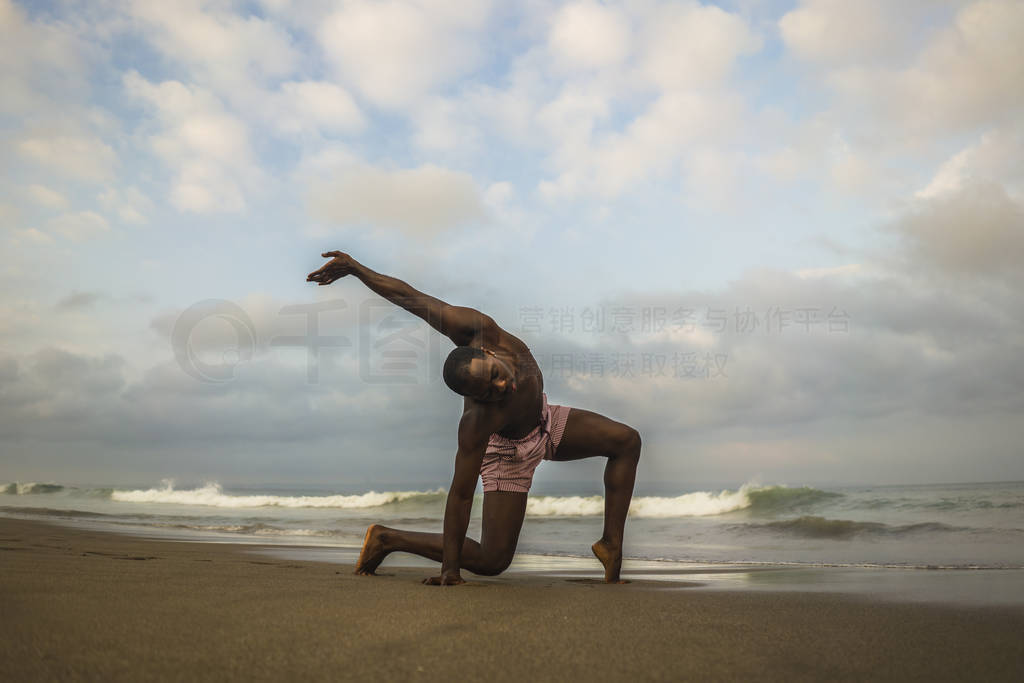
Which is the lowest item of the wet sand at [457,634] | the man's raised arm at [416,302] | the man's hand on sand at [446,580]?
the man's hand on sand at [446,580]

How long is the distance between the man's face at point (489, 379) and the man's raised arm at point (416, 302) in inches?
8.7

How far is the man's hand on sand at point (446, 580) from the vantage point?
3.52 m

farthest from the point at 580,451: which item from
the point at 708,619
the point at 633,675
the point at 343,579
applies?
the point at 633,675

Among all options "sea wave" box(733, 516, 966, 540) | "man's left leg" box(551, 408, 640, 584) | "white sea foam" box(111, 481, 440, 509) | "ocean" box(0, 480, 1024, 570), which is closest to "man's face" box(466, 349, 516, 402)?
"man's left leg" box(551, 408, 640, 584)

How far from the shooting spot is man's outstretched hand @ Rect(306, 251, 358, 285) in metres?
3.85

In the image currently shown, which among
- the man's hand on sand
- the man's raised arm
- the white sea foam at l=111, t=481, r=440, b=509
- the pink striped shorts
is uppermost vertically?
the man's raised arm

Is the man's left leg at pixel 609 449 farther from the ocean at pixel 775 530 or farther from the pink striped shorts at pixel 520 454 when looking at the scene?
the ocean at pixel 775 530

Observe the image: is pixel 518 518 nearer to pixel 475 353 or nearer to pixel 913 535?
pixel 475 353

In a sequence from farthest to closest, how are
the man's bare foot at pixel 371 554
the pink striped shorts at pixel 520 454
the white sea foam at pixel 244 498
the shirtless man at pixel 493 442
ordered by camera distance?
the white sea foam at pixel 244 498
the pink striped shorts at pixel 520 454
the man's bare foot at pixel 371 554
the shirtless man at pixel 493 442

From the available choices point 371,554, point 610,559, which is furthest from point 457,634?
Answer: point 610,559

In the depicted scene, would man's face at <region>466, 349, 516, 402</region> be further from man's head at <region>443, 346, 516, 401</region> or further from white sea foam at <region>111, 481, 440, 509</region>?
white sea foam at <region>111, 481, 440, 509</region>

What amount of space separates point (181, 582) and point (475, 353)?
165cm

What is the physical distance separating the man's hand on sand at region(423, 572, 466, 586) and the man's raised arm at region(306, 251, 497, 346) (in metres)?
1.21

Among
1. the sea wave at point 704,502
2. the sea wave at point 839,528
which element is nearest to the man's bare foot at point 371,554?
the sea wave at point 839,528
